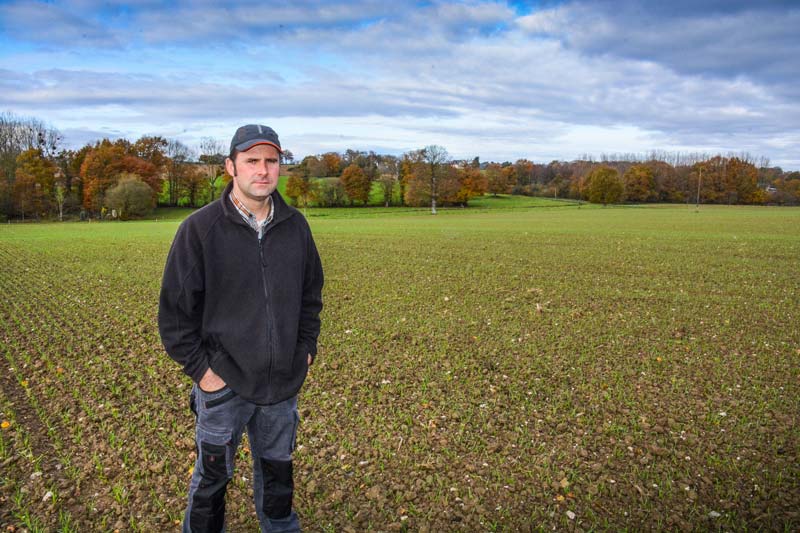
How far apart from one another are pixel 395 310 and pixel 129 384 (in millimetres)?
6068

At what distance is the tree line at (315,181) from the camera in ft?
216

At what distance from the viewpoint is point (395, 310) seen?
39.9 feet

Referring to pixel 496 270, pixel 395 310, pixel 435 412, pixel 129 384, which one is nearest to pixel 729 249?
pixel 496 270

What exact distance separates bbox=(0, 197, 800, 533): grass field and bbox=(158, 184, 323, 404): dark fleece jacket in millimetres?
1825

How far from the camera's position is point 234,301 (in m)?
3.38

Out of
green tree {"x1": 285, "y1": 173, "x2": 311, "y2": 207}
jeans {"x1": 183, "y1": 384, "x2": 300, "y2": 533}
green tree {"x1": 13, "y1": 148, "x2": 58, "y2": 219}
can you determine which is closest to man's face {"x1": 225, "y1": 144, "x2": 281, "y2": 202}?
jeans {"x1": 183, "y1": 384, "x2": 300, "y2": 533}

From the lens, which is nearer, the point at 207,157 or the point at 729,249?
the point at 729,249

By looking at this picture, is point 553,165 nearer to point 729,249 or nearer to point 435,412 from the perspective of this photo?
point 729,249

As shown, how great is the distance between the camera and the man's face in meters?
3.37

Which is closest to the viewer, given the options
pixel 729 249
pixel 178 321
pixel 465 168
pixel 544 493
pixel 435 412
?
pixel 178 321

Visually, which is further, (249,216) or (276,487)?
(276,487)

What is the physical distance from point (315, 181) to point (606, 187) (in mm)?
54464

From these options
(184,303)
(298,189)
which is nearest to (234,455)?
(184,303)

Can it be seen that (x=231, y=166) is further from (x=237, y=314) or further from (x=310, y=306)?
(x=310, y=306)
